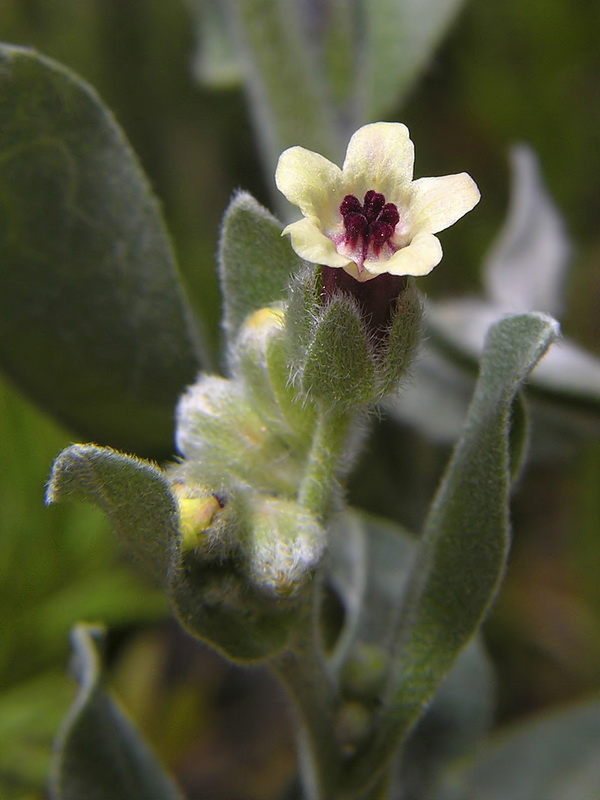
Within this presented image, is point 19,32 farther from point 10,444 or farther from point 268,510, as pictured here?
point 268,510

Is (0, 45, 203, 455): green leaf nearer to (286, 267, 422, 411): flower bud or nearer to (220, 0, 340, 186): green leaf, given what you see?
(286, 267, 422, 411): flower bud

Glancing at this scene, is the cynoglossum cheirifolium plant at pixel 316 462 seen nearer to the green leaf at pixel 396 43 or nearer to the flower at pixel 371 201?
the flower at pixel 371 201

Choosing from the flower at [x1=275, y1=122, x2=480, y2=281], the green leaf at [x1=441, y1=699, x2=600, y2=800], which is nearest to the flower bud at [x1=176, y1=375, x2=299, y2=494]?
the flower at [x1=275, y1=122, x2=480, y2=281]

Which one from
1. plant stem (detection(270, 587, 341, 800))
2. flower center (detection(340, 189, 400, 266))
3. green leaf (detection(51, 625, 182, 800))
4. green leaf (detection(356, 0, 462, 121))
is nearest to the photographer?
flower center (detection(340, 189, 400, 266))

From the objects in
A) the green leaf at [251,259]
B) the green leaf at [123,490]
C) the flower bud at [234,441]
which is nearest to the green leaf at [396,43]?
the green leaf at [251,259]

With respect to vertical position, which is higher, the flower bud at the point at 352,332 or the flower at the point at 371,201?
the flower at the point at 371,201

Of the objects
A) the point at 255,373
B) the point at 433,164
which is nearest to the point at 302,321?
the point at 255,373

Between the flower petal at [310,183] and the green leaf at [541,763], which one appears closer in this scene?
the flower petal at [310,183]

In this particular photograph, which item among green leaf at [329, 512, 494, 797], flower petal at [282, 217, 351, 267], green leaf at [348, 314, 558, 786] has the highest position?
flower petal at [282, 217, 351, 267]
